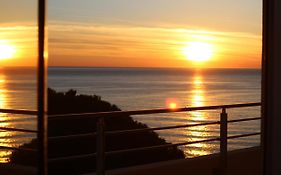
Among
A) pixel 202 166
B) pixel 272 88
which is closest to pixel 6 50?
pixel 272 88

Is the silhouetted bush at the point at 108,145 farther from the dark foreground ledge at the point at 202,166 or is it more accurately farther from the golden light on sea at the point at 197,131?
the dark foreground ledge at the point at 202,166

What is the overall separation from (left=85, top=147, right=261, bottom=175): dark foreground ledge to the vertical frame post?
2.31 m

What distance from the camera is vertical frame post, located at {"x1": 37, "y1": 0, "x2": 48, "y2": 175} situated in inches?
59.1

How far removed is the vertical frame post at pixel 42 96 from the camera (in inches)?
59.1

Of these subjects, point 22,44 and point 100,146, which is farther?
point 100,146

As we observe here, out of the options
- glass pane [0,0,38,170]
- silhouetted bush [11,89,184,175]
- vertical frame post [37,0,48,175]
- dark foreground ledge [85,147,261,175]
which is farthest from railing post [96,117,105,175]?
silhouetted bush [11,89,184,175]

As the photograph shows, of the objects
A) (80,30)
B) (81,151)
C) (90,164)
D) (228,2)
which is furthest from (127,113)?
(80,30)

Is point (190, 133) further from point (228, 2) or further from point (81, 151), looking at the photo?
point (81, 151)

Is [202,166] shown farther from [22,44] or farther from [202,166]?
[22,44]

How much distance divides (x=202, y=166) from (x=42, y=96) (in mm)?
2968

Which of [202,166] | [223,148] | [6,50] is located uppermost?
[6,50]

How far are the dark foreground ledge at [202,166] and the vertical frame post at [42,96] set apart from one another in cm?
231

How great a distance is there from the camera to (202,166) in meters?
4.29

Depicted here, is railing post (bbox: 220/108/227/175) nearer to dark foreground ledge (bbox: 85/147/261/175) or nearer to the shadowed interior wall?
dark foreground ledge (bbox: 85/147/261/175)
